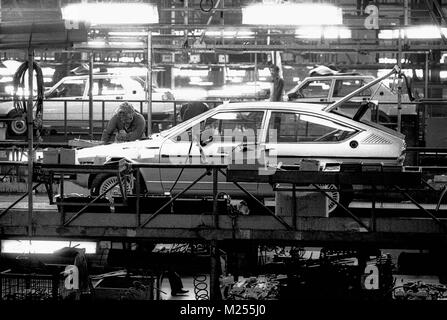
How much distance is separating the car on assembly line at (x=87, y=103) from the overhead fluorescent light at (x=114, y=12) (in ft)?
15.8

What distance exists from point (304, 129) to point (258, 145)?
2.86ft

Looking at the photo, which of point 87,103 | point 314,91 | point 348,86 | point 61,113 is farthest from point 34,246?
point 314,91

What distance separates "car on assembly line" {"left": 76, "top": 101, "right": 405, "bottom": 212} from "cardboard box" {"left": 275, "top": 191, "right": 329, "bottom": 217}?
132 centimetres

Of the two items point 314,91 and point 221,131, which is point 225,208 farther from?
point 314,91

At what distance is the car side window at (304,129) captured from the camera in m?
14.2

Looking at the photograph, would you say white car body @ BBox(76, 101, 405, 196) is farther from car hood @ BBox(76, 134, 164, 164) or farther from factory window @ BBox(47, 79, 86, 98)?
factory window @ BBox(47, 79, 86, 98)

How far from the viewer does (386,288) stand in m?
14.1

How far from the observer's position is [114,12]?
17.0 metres

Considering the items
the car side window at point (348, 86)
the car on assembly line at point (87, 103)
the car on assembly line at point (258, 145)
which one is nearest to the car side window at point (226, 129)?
the car on assembly line at point (258, 145)

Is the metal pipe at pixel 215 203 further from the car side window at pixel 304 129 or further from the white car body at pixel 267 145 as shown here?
the car side window at pixel 304 129
